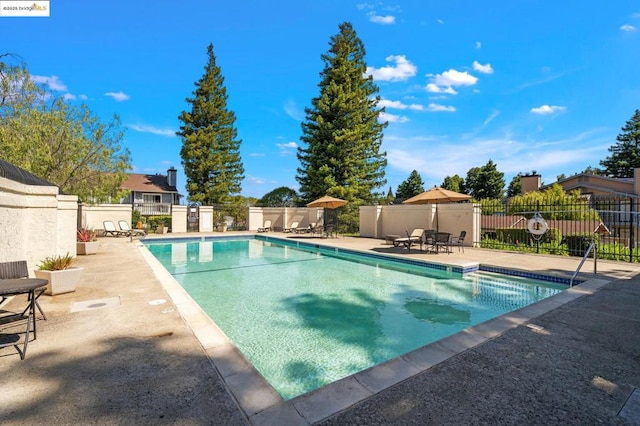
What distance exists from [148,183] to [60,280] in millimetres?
32486

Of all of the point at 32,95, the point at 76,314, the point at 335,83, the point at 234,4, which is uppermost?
the point at 335,83

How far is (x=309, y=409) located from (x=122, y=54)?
1841cm

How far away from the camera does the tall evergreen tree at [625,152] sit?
39.8 metres

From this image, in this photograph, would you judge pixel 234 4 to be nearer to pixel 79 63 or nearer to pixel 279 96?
pixel 79 63

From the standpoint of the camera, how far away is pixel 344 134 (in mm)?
22422

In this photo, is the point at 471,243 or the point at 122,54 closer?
the point at 471,243

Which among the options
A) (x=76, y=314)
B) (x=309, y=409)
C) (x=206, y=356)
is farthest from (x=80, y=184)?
(x=309, y=409)

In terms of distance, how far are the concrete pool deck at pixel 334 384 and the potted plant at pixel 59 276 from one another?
127 cm

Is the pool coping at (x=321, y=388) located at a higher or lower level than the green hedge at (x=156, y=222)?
lower

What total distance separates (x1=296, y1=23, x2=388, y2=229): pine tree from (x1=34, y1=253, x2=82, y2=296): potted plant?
17450 mm

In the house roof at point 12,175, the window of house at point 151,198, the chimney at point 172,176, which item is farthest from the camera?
the chimney at point 172,176

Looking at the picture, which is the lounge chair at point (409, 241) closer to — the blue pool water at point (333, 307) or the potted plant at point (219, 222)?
the blue pool water at point (333, 307)

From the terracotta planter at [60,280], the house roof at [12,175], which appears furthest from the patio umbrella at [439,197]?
the house roof at [12,175]

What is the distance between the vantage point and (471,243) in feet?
44.2
